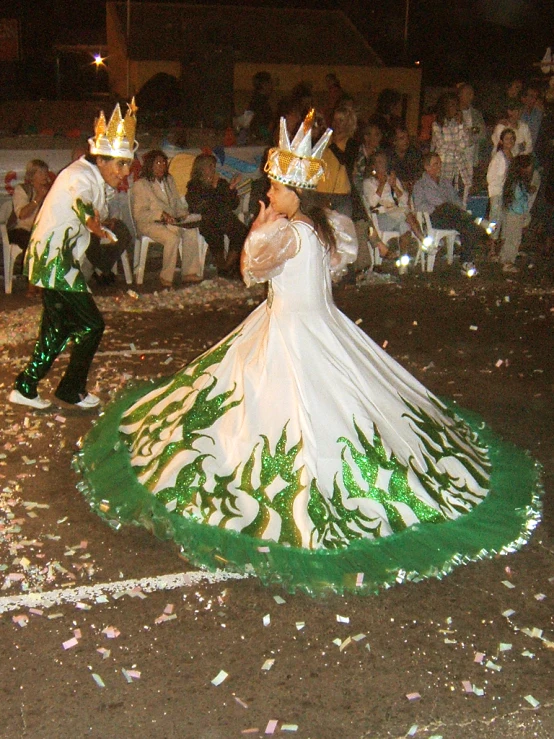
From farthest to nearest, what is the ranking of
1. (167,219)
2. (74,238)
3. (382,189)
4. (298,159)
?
(382,189) < (167,219) < (74,238) < (298,159)

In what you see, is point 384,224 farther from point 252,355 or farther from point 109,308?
point 252,355

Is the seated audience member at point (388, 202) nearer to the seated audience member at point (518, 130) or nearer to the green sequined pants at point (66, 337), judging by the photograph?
the seated audience member at point (518, 130)

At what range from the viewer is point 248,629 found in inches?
149

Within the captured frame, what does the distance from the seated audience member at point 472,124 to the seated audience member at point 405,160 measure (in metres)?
1.36

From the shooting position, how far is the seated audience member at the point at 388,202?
10.9 meters

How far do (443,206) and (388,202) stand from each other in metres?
0.75

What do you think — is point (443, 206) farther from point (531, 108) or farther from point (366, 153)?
point (531, 108)

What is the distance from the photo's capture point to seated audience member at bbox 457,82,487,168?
12.2 m

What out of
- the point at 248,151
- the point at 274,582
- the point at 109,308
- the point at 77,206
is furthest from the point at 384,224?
the point at 274,582

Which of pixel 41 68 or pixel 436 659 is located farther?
pixel 41 68

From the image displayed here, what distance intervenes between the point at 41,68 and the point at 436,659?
30310mm

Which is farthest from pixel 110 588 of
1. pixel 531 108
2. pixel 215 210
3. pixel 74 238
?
pixel 531 108

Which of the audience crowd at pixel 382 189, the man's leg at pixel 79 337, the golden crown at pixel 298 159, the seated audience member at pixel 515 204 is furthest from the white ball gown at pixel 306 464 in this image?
the seated audience member at pixel 515 204

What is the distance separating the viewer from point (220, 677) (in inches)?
137
